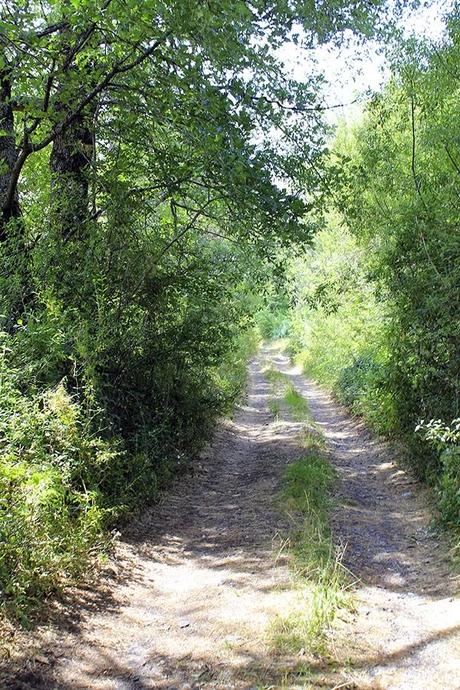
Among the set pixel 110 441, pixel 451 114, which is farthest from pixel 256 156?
pixel 110 441

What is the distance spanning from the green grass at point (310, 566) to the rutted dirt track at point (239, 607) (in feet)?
0.35

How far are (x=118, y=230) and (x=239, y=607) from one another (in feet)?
15.8

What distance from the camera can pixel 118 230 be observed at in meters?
7.43

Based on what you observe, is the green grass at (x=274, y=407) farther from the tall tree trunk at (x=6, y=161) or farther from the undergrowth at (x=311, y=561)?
the tall tree trunk at (x=6, y=161)

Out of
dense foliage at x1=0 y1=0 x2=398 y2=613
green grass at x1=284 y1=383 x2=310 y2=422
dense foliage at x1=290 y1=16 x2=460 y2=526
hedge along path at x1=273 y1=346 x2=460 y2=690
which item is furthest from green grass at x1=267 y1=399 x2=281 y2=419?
dense foliage at x1=0 y1=0 x2=398 y2=613

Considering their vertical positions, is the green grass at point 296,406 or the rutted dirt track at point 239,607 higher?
the rutted dirt track at point 239,607

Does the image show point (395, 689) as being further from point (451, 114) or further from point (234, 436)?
point (234, 436)

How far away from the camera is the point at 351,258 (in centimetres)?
1727

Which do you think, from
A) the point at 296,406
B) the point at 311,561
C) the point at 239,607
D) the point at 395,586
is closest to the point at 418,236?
the point at 395,586

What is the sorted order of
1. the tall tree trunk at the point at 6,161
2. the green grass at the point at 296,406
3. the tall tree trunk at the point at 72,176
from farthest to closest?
the green grass at the point at 296,406, the tall tree trunk at the point at 6,161, the tall tree trunk at the point at 72,176

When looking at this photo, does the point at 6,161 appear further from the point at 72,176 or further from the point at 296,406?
the point at 296,406

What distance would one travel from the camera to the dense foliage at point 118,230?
16.9 feet

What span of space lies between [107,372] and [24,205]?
332 cm

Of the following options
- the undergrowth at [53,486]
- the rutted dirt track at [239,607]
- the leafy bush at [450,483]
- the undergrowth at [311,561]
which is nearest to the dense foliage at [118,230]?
the undergrowth at [53,486]
